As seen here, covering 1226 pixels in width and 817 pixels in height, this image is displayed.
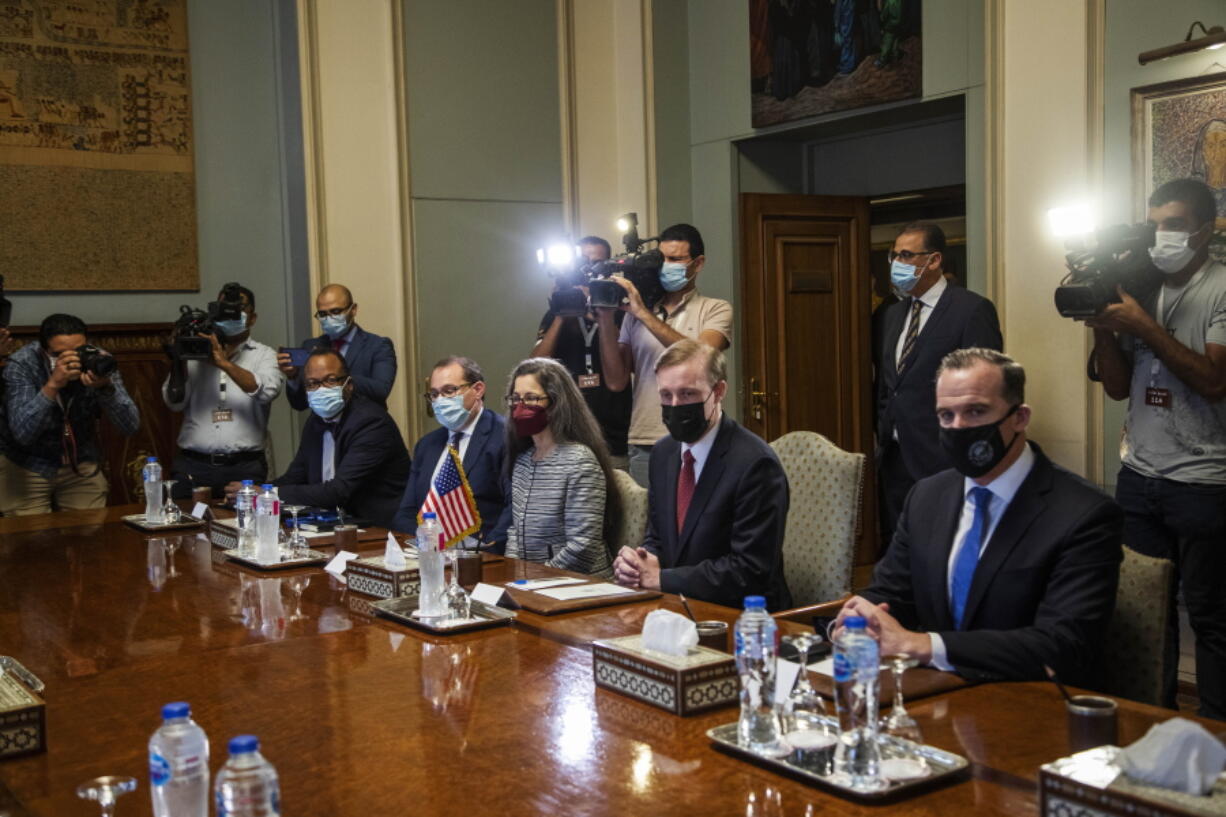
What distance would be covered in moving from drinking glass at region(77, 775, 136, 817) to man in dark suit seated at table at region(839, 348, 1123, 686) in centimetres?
115

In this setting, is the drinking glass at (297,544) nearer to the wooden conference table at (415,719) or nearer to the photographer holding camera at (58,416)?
the wooden conference table at (415,719)

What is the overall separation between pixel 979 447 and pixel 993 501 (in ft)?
0.39

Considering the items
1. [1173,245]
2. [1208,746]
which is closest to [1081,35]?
[1173,245]

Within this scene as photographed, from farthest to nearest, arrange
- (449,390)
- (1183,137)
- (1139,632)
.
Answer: (1183,137), (449,390), (1139,632)

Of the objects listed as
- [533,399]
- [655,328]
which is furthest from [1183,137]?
[533,399]

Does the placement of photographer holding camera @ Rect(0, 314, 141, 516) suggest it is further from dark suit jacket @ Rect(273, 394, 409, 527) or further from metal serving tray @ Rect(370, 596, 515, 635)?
metal serving tray @ Rect(370, 596, 515, 635)

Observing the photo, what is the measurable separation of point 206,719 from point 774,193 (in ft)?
16.9

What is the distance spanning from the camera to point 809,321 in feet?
22.0

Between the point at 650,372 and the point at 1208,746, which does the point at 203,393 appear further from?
the point at 1208,746

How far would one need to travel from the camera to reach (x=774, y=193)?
664 centimetres

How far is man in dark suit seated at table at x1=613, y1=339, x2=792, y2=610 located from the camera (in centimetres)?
302

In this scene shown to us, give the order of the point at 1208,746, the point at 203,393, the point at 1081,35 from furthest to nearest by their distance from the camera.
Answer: the point at 203,393 → the point at 1081,35 → the point at 1208,746

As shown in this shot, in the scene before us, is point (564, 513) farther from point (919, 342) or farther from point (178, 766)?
point (178, 766)

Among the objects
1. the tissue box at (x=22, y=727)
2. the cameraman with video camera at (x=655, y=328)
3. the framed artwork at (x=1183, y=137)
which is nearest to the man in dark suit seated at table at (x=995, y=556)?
the tissue box at (x=22, y=727)
